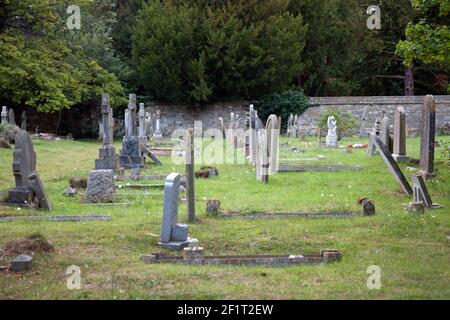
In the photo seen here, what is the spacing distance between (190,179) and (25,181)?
10.6 ft

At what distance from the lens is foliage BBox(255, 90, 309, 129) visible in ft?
136

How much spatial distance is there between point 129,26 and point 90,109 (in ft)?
22.2

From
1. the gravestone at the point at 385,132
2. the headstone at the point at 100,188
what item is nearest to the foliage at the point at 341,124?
the gravestone at the point at 385,132

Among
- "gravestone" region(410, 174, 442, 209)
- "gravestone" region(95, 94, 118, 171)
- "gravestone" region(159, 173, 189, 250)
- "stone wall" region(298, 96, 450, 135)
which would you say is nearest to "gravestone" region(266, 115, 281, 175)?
"gravestone" region(95, 94, 118, 171)

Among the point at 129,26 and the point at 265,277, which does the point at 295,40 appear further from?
the point at 265,277

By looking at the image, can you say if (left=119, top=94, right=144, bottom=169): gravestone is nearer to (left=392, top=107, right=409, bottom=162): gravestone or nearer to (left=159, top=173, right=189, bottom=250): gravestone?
(left=392, top=107, right=409, bottom=162): gravestone

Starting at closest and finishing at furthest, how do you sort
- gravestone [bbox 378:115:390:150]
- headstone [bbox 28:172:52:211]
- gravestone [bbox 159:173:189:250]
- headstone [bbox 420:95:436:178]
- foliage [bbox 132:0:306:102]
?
gravestone [bbox 159:173:189:250], headstone [bbox 28:172:52:211], headstone [bbox 420:95:436:178], gravestone [bbox 378:115:390:150], foliage [bbox 132:0:306:102]

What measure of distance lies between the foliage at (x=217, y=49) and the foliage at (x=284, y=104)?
2.05 ft

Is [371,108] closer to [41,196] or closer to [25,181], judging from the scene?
[25,181]

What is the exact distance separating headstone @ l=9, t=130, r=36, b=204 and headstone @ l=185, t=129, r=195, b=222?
298 cm

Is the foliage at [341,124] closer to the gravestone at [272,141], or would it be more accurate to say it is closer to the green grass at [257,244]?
the gravestone at [272,141]

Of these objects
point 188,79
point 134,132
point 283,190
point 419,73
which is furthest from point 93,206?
point 419,73

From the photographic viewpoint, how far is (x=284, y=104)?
41.5m

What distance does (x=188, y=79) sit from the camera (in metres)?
41.0
